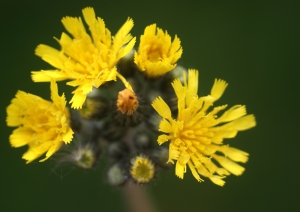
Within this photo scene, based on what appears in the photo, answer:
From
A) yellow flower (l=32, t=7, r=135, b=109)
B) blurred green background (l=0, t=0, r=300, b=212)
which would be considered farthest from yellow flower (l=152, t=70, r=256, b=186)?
blurred green background (l=0, t=0, r=300, b=212)

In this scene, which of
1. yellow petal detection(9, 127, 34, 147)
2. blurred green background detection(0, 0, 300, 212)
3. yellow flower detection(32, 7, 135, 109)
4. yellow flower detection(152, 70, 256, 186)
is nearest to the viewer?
yellow flower detection(152, 70, 256, 186)

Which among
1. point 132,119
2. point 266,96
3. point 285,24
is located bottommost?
point 132,119

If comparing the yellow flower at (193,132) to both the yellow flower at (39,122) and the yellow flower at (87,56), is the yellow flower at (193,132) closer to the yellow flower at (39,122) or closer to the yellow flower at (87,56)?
the yellow flower at (87,56)

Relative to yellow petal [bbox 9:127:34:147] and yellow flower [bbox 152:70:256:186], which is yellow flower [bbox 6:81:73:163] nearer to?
yellow petal [bbox 9:127:34:147]

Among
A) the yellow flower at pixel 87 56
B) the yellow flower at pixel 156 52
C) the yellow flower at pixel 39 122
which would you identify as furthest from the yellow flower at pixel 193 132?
the yellow flower at pixel 39 122

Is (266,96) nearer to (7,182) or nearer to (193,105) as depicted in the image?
(193,105)

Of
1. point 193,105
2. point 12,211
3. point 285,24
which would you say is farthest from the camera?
point 285,24

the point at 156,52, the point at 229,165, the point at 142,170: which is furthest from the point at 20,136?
the point at 229,165

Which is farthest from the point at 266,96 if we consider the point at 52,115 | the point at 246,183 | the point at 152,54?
the point at 52,115
